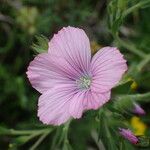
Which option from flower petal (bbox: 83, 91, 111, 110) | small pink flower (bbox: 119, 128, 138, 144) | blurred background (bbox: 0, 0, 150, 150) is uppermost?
flower petal (bbox: 83, 91, 111, 110)

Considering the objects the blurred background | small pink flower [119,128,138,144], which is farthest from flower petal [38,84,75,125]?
the blurred background

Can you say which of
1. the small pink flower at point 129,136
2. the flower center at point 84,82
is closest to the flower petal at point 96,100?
the flower center at point 84,82

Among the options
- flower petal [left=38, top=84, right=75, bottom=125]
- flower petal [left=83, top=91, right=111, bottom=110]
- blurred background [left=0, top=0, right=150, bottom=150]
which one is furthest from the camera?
blurred background [left=0, top=0, right=150, bottom=150]

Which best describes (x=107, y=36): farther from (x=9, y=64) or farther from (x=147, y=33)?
(x=9, y=64)

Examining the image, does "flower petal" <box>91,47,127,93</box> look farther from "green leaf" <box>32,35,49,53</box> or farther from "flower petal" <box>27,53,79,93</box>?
"green leaf" <box>32,35,49,53</box>

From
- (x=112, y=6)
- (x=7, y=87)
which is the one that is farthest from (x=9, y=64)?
(x=112, y=6)

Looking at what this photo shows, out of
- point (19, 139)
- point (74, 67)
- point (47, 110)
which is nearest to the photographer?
point (47, 110)
